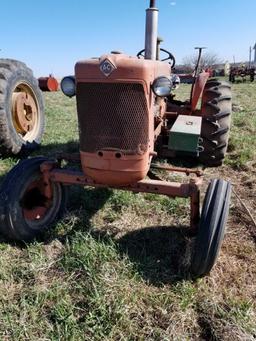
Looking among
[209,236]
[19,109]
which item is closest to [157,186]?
[209,236]

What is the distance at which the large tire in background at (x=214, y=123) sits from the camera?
4645mm

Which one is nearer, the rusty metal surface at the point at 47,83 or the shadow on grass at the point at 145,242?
the shadow on grass at the point at 145,242

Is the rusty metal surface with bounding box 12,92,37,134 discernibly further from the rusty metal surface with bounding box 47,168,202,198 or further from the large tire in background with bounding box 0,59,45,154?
the rusty metal surface with bounding box 47,168,202,198

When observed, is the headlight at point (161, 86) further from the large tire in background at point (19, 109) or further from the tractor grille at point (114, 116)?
the large tire in background at point (19, 109)

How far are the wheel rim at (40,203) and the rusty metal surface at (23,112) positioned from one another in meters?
2.11

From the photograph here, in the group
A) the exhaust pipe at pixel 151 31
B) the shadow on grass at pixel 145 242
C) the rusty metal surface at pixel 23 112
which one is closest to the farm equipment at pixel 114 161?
the shadow on grass at pixel 145 242

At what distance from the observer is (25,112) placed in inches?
217

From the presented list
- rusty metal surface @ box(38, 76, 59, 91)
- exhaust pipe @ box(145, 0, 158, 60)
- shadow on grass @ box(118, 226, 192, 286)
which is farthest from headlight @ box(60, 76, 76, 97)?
rusty metal surface @ box(38, 76, 59, 91)

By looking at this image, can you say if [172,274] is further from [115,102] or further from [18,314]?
[115,102]

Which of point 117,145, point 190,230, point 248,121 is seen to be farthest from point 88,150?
point 248,121

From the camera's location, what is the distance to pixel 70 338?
7.30 ft

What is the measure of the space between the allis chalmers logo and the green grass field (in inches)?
50.6

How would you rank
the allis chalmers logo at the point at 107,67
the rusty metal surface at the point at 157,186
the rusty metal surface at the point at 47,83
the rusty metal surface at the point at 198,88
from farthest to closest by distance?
the rusty metal surface at the point at 47,83 < the rusty metal surface at the point at 198,88 < the rusty metal surface at the point at 157,186 < the allis chalmers logo at the point at 107,67

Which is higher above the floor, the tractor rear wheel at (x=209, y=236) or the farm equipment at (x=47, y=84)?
the farm equipment at (x=47, y=84)
